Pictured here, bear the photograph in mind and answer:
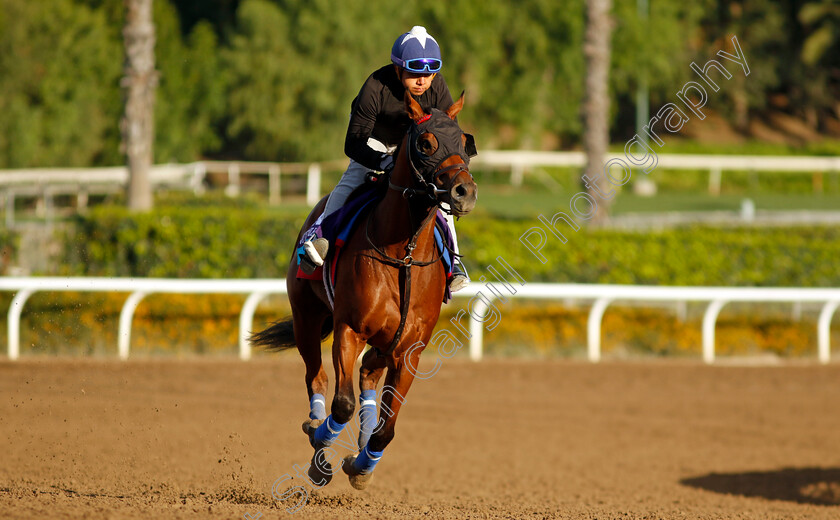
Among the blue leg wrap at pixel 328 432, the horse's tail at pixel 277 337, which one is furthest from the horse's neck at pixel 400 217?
the horse's tail at pixel 277 337

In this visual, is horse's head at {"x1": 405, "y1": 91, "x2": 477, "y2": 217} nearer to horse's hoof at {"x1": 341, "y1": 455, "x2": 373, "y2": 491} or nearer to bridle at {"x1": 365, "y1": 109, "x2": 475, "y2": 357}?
bridle at {"x1": 365, "y1": 109, "x2": 475, "y2": 357}

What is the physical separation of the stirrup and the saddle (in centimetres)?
7

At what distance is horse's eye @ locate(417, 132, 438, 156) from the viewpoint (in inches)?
187

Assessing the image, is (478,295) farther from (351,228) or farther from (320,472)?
(351,228)

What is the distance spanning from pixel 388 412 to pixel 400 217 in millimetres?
1192


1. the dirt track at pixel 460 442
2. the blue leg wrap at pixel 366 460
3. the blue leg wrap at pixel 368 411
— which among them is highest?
the blue leg wrap at pixel 368 411

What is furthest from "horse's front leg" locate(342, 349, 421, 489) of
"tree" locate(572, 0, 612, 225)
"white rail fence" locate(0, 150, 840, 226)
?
"white rail fence" locate(0, 150, 840, 226)

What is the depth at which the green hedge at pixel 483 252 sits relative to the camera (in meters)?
13.6

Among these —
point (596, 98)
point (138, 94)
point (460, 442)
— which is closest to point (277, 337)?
point (460, 442)

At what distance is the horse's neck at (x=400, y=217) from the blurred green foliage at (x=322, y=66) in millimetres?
21417

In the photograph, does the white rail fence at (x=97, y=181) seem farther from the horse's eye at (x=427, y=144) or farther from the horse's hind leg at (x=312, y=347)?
the horse's eye at (x=427, y=144)

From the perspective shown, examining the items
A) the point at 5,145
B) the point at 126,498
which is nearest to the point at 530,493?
the point at 126,498

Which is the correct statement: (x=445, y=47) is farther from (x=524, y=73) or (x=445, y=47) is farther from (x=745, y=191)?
(x=745, y=191)

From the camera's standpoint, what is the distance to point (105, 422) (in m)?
9.15
